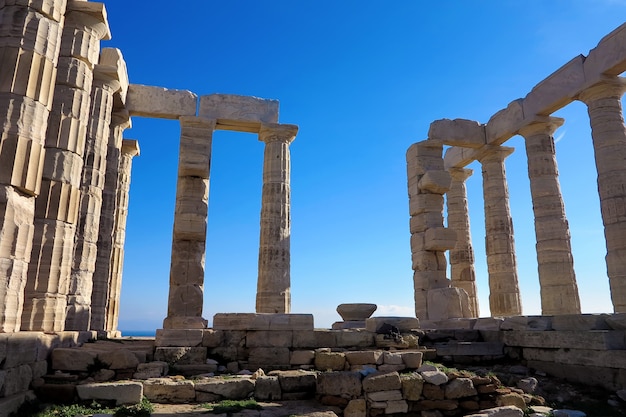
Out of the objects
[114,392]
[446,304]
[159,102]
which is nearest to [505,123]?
[446,304]

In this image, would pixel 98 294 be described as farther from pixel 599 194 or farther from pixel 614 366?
pixel 599 194

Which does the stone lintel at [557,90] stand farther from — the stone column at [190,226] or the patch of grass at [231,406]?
the patch of grass at [231,406]

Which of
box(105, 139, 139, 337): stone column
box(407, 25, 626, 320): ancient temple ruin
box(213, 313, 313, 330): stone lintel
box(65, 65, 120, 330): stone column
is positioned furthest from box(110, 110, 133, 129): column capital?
box(407, 25, 626, 320): ancient temple ruin

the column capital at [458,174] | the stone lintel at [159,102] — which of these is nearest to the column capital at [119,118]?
the stone lintel at [159,102]

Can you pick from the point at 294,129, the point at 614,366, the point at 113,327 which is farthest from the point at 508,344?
the point at 113,327

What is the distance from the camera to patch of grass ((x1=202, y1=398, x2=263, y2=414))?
7477 mm

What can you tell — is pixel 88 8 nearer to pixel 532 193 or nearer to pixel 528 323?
pixel 528 323

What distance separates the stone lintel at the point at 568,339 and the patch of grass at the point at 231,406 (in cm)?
689

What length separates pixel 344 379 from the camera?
27.7 ft

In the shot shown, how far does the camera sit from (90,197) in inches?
546

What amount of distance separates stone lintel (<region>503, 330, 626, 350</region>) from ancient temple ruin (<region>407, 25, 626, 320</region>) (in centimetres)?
421

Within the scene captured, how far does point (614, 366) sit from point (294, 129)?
1321 cm

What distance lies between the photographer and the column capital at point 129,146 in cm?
1934

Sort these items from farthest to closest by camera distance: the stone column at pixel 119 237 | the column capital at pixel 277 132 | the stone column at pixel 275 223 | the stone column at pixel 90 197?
the column capital at pixel 277 132, the stone column at pixel 119 237, the stone column at pixel 275 223, the stone column at pixel 90 197
